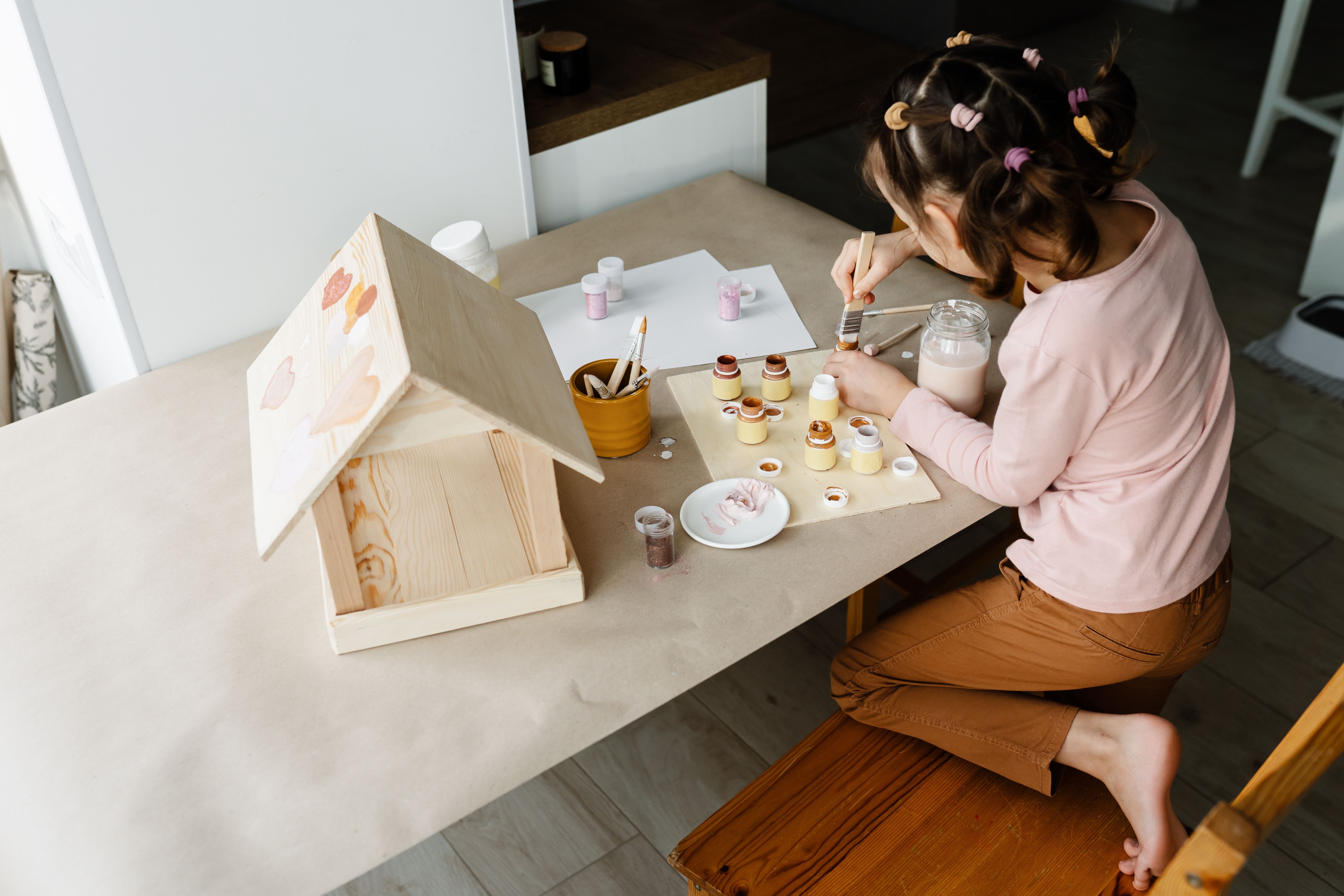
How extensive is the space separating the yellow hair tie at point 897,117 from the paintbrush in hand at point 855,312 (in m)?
0.32

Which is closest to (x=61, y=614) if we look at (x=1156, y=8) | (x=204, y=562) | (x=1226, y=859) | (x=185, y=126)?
(x=204, y=562)

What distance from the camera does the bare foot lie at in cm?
93

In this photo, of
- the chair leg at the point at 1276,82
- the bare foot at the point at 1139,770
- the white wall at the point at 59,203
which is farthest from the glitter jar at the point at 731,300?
the chair leg at the point at 1276,82

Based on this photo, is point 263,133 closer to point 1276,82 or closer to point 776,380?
point 776,380

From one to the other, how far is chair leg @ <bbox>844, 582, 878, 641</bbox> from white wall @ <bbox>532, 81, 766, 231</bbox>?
0.80m

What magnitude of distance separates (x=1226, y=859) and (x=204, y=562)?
A: 36.0 inches

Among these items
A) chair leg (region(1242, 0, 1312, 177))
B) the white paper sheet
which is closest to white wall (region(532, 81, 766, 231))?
the white paper sheet

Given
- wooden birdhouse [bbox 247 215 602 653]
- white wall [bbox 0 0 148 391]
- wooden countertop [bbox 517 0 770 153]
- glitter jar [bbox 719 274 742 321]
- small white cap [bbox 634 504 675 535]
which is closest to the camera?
wooden birdhouse [bbox 247 215 602 653]

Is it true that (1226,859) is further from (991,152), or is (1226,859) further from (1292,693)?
(1292,693)

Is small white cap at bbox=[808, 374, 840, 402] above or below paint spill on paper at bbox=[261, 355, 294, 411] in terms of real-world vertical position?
below

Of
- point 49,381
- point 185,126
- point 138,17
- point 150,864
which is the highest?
point 138,17

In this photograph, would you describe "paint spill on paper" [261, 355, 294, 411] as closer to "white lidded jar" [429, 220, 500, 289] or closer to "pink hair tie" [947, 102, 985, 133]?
"white lidded jar" [429, 220, 500, 289]

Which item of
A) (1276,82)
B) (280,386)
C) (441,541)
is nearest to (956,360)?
(441,541)

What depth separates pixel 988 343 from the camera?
1155 millimetres
